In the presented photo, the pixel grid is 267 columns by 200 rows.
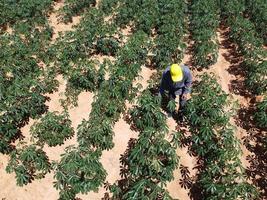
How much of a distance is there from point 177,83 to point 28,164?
13.0 feet

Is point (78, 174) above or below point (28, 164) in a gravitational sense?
below

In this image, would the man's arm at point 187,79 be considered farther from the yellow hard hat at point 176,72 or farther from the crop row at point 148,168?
the crop row at point 148,168

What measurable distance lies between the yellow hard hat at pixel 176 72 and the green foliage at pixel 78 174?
2649 millimetres

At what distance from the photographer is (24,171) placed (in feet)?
26.8

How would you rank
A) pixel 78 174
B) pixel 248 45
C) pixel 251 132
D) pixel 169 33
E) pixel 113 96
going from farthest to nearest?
pixel 169 33 < pixel 248 45 < pixel 113 96 < pixel 251 132 < pixel 78 174

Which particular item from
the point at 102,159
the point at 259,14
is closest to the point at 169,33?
the point at 259,14

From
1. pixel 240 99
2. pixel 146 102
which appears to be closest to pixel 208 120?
pixel 146 102

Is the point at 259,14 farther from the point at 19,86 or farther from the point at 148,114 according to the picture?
the point at 19,86

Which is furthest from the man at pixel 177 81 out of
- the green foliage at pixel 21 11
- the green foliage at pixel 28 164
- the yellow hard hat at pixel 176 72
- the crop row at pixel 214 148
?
the green foliage at pixel 21 11

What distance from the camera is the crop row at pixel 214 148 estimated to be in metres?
7.29

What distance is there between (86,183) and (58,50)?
568 cm

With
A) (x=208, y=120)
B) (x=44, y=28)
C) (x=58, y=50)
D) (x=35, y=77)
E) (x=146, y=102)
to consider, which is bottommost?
(x=208, y=120)

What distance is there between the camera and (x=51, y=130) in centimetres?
908

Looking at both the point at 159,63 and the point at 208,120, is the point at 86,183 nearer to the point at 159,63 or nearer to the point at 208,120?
the point at 208,120
